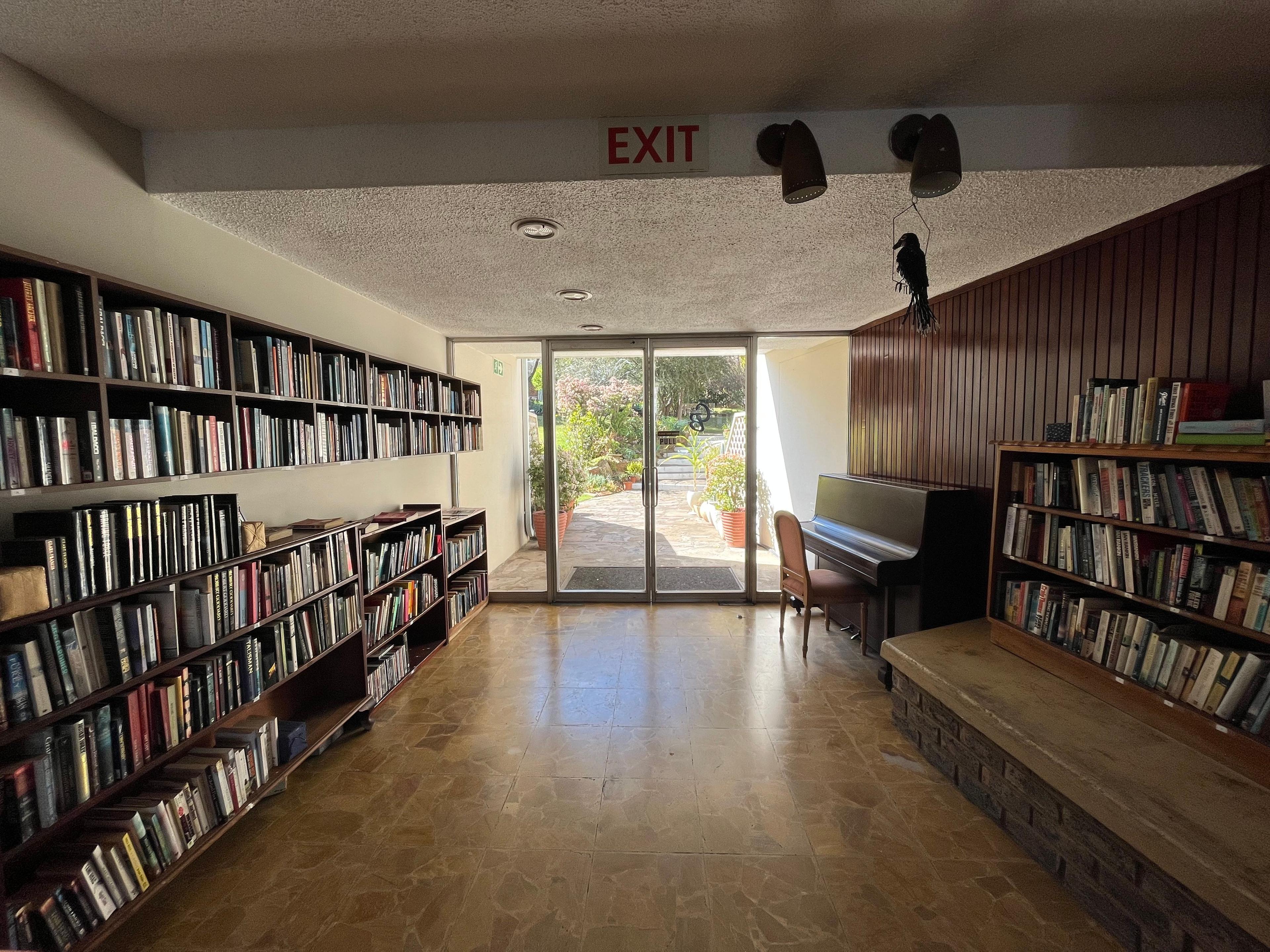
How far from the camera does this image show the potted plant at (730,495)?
514cm

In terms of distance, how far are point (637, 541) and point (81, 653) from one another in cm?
392

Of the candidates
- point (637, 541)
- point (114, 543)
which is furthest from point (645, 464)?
point (114, 543)

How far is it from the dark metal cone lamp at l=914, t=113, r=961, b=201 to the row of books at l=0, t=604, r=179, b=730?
2.86 metres

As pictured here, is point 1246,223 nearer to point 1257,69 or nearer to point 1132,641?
point 1257,69

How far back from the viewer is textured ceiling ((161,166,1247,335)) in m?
2.00

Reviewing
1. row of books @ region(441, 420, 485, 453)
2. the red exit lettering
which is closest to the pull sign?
the red exit lettering

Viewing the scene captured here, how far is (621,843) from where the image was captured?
79.8 inches

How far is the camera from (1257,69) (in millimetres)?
1664

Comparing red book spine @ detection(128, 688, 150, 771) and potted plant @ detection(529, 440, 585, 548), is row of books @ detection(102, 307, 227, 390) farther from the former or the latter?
potted plant @ detection(529, 440, 585, 548)

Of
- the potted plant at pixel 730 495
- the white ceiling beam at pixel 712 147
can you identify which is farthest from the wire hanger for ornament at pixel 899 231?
the potted plant at pixel 730 495

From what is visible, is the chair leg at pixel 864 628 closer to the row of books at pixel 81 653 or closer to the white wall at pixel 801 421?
the white wall at pixel 801 421

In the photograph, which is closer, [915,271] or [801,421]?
[915,271]

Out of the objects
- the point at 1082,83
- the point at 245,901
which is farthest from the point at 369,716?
the point at 1082,83

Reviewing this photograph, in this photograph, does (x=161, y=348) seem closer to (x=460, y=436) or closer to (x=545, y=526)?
(x=460, y=436)
